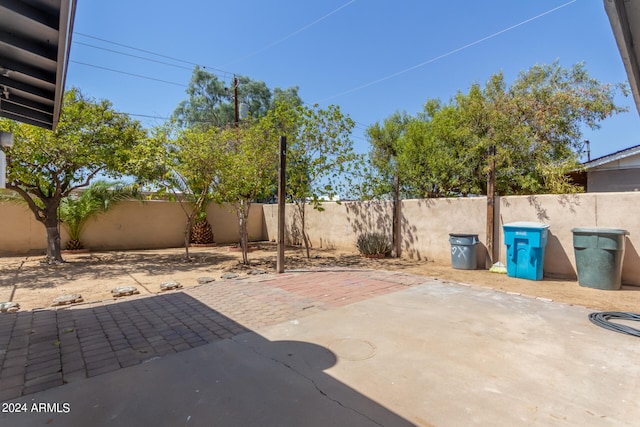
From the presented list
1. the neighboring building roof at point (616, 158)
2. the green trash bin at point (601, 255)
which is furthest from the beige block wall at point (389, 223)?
the neighboring building roof at point (616, 158)

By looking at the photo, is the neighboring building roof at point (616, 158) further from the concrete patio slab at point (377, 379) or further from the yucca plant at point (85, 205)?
the yucca plant at point (85, 205)

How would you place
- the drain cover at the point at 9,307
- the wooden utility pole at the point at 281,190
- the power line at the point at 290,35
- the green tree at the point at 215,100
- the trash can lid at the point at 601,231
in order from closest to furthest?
1. the drain cover at the point at 9,307
2. the trash can lid at the point at 601,231
3. the wooden utility pole at the point at 281,190
4. the power line at the point at 290,35
5. the green tree at the point at 215,100

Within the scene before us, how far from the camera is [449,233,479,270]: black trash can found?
7.75 meters

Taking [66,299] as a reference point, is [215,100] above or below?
above

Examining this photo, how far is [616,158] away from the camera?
34.9ft

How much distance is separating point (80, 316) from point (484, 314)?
5.49 meters

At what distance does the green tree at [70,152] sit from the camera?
7195 mm

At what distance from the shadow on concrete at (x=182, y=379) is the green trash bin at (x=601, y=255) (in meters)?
5.67

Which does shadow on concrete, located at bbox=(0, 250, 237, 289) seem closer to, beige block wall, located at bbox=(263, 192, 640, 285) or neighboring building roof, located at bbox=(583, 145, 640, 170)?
beige block wall, located at bbox=(263, 192, 640, 285)

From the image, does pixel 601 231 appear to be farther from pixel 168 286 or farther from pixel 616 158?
pixel 168 286

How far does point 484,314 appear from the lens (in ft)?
14.0

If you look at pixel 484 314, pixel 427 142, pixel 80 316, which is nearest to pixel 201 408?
pixel 80 316

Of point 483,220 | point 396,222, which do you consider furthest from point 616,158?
point 396,222

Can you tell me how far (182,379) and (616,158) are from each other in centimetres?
1423
